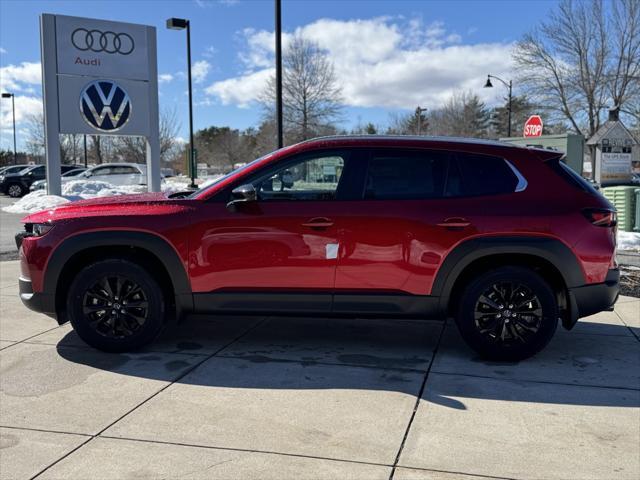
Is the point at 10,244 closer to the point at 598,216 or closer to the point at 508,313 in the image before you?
the point at 508,313

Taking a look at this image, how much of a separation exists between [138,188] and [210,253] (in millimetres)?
22886

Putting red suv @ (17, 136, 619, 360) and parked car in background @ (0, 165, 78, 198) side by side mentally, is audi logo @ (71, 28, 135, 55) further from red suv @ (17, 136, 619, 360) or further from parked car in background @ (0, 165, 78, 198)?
parked car in background @ (0, 165, 78, 198)

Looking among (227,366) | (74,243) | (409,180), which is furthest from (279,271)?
(74,243)

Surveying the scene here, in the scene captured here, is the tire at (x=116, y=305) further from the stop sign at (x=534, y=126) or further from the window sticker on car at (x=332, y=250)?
the stop sign at (x=534, y=126)

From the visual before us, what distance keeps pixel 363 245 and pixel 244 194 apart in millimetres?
993

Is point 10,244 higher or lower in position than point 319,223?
lower

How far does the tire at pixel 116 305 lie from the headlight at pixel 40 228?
438 millimetres

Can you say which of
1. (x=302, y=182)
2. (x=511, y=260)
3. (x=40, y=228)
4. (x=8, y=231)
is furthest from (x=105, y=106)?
(x=511, y=260)

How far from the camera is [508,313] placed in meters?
4.75

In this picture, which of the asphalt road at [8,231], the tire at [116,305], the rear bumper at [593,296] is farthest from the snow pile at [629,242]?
the asphalt road at [8,231]

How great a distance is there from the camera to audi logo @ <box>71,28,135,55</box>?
15.6 m

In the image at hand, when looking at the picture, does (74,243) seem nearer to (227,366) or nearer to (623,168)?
(227,366)

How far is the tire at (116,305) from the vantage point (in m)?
4.80

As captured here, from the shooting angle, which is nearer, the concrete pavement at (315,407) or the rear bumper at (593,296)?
the concrete pavement at (315,407)
